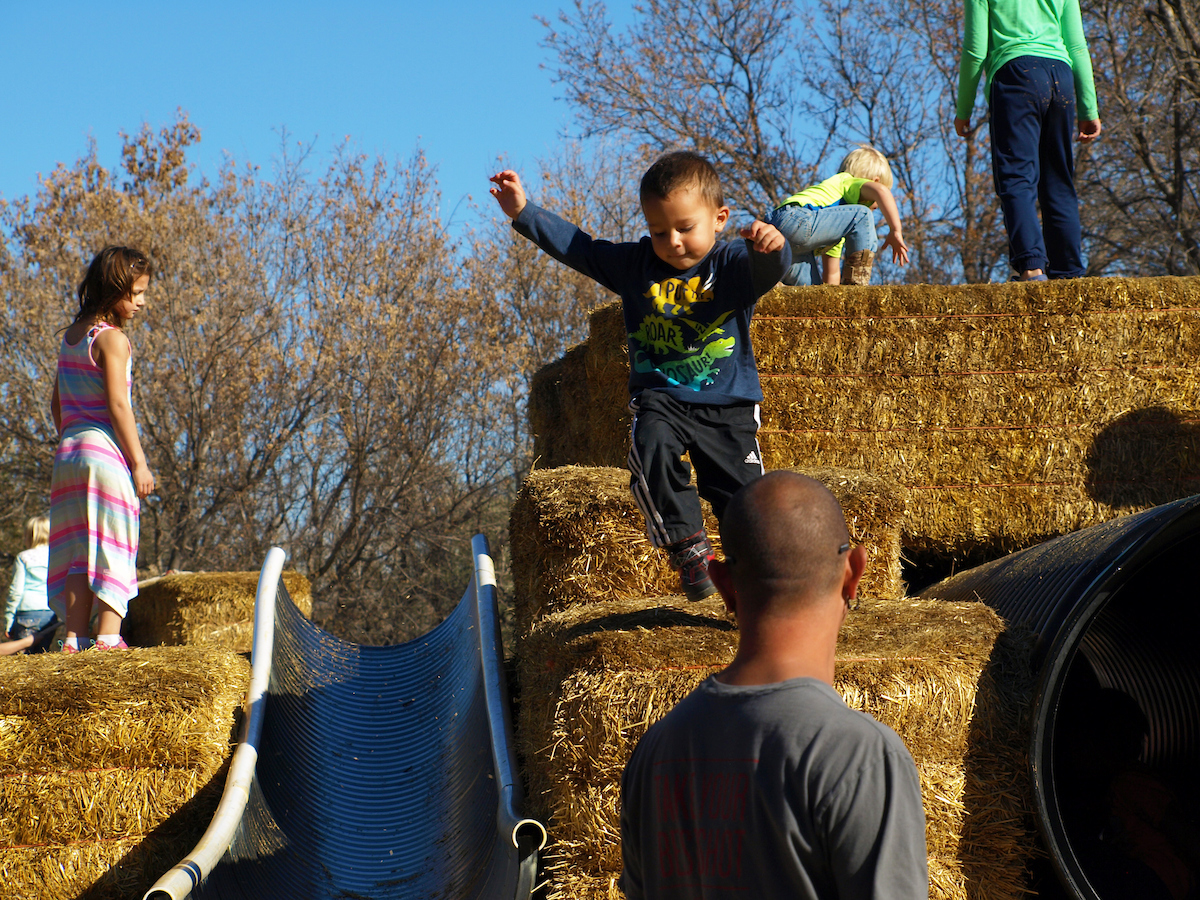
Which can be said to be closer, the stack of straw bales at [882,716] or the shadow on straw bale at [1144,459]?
the stack of straw bales at [882,716]

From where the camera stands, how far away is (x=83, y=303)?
15.6 ft

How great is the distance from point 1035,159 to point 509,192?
3768mm

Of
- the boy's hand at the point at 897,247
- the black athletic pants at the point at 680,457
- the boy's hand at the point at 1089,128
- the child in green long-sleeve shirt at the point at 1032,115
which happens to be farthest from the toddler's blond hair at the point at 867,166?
the black athletic pants at the point at 680,457

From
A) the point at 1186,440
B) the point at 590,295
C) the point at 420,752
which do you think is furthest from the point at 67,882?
the point at 590,295

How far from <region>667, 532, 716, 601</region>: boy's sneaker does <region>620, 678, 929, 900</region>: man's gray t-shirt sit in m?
1.72

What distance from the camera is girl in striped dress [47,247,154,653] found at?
452 centimetres

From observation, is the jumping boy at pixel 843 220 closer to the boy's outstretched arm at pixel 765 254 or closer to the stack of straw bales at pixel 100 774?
the boy's outstretched arm at pixel 765 254

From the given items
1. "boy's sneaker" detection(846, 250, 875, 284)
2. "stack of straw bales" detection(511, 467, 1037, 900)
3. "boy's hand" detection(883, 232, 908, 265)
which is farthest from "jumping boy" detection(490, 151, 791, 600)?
"boy's sneaker" detection(846, 250, 875, 284)

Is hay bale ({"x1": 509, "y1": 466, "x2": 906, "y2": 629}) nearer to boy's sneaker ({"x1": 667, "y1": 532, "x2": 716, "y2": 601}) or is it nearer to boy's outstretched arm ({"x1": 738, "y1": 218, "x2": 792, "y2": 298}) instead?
boy's sneaker ({"x1": 667, "y1": 532, "x2": 716, "y2": 601})

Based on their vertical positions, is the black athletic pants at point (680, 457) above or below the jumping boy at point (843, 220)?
below

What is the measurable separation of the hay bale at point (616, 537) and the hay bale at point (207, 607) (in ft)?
17.2

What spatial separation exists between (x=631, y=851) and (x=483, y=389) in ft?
54.8

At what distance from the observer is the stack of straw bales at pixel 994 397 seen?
5062mm

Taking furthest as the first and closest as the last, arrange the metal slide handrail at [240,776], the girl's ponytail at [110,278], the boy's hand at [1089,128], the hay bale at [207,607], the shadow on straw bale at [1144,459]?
1. the hay bale at [207,607]
2. the boy's hand at [1089,128]
3. the shadow on straw bale at [1144,459]
4. the girl's ponytail at [110,278]
5. the metal slide handrail at [240,776]
